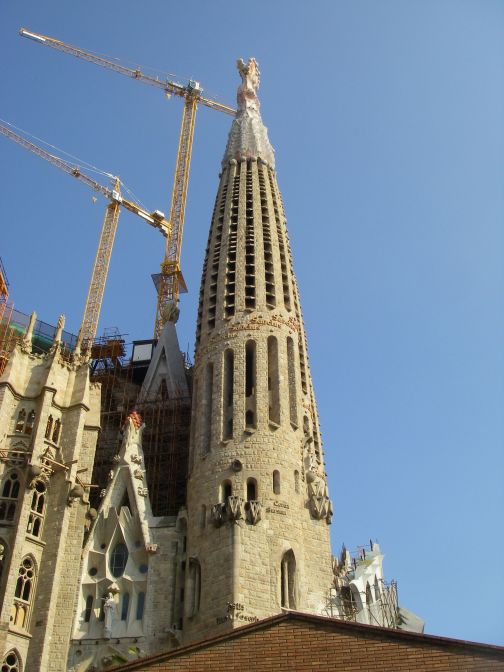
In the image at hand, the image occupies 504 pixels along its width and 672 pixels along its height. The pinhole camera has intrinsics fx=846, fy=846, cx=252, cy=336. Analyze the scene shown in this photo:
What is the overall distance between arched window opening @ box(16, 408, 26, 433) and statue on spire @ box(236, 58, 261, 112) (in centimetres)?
2720

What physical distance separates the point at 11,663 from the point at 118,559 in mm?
5984

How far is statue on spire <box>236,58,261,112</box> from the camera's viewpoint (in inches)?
2237

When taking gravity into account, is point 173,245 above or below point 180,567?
above

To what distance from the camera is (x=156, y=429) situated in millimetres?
42844

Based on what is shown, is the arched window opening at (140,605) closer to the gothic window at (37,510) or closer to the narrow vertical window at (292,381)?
the gothic window at (37,510)

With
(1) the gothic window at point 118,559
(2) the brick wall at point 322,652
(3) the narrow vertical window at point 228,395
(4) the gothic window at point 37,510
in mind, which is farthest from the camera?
(3) the narrow vertical window at point 228,395

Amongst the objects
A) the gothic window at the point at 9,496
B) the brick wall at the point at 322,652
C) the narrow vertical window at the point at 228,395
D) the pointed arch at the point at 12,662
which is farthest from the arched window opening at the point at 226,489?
the brick wall at the point at 322,652

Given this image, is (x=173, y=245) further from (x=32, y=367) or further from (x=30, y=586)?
(x=30, y=586)

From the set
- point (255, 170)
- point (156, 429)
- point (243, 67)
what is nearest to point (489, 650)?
point (156, 429)

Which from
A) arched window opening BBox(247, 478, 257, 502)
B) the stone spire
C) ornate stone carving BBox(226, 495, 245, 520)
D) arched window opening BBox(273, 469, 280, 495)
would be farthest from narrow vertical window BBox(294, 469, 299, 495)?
the stone spire

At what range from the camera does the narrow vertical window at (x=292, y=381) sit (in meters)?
37.9

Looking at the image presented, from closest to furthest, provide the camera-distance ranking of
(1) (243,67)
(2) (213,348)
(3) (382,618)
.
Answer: (3) (382,618)
(2) (213,348)
(1) (243,67)

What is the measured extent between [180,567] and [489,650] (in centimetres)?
1976

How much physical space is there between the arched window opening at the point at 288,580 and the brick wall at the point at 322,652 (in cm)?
1368
